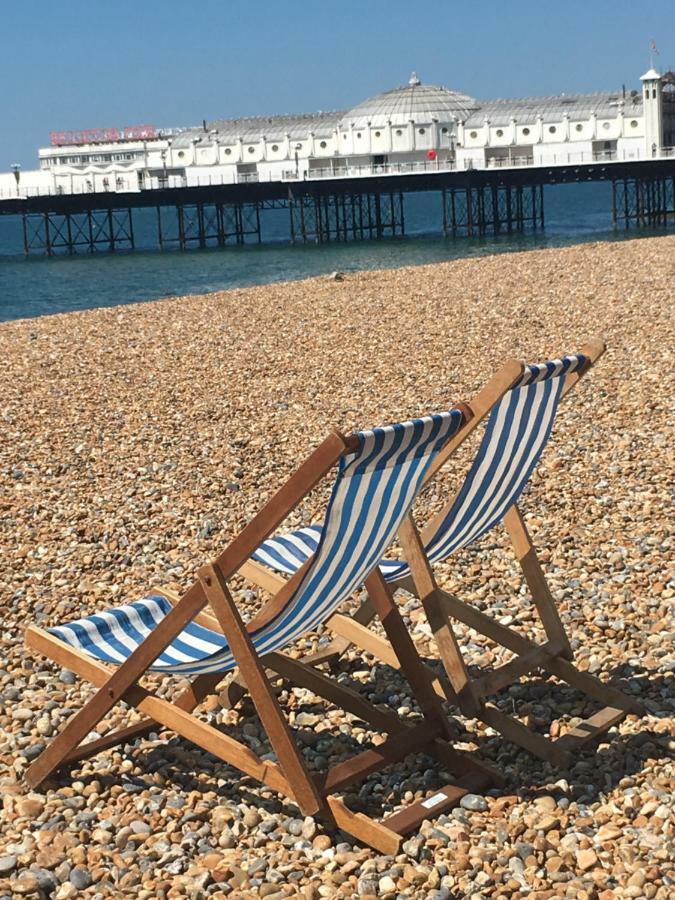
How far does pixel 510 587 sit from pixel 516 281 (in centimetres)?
975

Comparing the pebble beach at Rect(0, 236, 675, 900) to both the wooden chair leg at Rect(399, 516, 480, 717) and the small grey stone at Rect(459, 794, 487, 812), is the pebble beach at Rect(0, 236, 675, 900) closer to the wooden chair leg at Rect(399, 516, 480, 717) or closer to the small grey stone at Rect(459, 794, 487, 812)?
the small grey stone at Rect(459, 794, 487, 812)

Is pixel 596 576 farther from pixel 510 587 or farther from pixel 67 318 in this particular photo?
pixel 67 318

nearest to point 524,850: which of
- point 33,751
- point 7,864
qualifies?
point 7,864

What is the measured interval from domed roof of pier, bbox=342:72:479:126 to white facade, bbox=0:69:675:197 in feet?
0.14

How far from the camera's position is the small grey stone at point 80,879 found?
2.67m

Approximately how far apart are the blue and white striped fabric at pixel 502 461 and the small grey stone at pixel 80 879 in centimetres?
92

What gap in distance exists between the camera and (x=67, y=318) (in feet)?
42.5

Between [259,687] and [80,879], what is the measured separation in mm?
532

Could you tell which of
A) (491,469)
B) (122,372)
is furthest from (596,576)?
(122,372)

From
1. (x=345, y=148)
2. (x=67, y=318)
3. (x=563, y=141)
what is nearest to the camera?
(x=67, y=318)

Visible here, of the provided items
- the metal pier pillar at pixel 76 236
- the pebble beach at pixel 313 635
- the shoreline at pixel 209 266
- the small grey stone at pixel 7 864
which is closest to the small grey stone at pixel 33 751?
the pebble beach at pixel 313 635

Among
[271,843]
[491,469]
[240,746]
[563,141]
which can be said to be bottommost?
[271,843]

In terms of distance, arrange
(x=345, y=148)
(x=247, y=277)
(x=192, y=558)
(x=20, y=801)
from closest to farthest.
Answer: (x=20, y=801) < (x=192, y=558) < (x=247, y=277) < (x=345, y=148)

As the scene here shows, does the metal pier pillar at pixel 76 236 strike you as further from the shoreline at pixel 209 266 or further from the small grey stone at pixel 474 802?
the small grey stone at pixel 474 802
